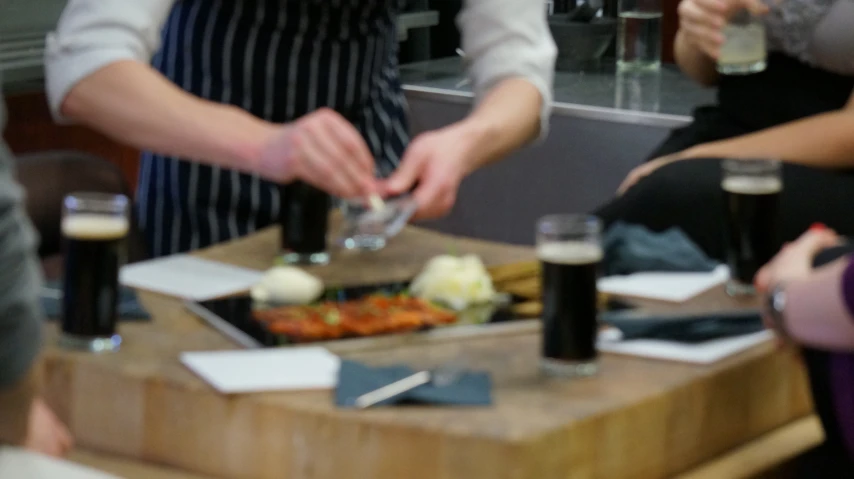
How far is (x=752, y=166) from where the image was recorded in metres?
1.83

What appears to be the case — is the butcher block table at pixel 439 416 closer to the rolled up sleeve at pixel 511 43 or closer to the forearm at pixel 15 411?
the forearm at pixel 15 411

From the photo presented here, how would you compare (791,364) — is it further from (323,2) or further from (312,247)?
(323,2)

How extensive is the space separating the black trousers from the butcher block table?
2.23 ft

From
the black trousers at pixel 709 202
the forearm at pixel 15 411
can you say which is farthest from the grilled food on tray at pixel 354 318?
the black trousers at pixel 709 202

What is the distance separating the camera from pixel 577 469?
1292 mm

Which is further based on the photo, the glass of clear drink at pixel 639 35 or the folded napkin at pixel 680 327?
the glass of clear drink at pixel 639 35

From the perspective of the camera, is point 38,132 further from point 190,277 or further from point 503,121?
point 190,277

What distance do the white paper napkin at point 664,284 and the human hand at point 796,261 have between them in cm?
13

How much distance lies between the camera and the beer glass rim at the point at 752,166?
182 centimetres

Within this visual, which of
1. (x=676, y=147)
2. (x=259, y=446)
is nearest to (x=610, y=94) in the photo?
(x=676, y=147)

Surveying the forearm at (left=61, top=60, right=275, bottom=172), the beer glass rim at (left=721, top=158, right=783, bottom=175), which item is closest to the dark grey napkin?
the beer glass rim at (left=721, top=158, right=783, bottom=175)

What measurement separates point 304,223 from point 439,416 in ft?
2.30

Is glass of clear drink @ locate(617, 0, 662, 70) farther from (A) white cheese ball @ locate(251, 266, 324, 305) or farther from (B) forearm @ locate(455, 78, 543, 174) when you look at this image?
(A) white cheese ball @ locate(251, 266, 324, 305)

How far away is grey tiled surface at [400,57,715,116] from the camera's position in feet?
12.0
